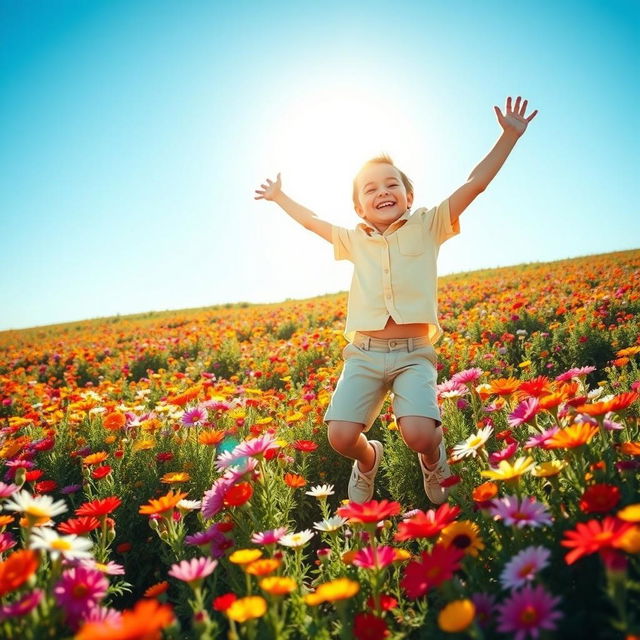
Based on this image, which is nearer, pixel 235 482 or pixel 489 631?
pixel 489 631

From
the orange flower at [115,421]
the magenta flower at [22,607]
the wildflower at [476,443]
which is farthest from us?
the orange flower at [115,421]

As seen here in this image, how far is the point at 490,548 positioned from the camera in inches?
66.2

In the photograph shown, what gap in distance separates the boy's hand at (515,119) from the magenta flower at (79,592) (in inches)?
113

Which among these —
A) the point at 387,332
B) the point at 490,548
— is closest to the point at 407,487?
the point at 387,332

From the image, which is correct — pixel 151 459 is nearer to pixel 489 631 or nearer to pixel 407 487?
pixel 407 487

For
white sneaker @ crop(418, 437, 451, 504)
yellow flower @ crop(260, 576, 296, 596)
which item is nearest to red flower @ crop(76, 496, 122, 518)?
yellow flower @ crop(260, 576, 296, 596)

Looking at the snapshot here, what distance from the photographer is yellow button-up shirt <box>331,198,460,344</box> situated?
2742mm

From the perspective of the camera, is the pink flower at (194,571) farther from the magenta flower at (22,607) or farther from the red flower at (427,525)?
the red flower at (427,525)

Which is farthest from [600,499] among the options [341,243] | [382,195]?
[341,243]

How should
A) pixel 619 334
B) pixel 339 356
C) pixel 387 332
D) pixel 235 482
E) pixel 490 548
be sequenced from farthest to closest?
pixel 339 356 < pixel 619 334 < pixel 387 332 < pixel 235 482 < pixel 490 548

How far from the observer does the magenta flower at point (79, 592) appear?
48.8 inches

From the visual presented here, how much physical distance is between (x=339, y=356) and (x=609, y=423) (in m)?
4.10

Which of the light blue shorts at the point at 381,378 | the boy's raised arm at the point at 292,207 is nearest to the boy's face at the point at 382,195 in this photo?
the boy's raised arm at the point at 292,207

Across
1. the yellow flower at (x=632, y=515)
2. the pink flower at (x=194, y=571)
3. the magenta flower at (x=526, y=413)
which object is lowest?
the pink flower at (x=194, y=571)
